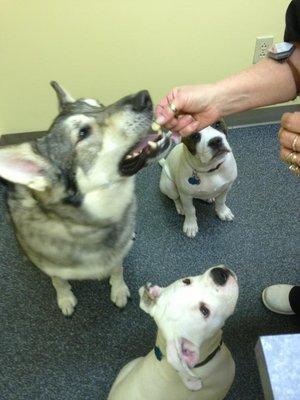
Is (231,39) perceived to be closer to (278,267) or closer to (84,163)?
(278,267)

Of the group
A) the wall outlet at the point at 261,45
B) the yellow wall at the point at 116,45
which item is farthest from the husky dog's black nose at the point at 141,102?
the wall outlet at the point at 261,45

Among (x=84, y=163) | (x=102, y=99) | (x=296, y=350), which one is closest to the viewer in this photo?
(x=296, y=350)

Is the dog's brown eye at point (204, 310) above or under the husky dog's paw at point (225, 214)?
above

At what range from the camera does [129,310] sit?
1.84 meters

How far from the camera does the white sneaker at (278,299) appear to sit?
175 cm

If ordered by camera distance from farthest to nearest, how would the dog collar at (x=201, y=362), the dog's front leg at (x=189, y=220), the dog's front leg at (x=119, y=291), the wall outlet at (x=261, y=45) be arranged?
1. the wall outlet at (x=261, y=45)
2. the dog's front leg at (x=189, y=220)
3. the dog's front leg at (x=119, y=291)
4. the dog collar at (x=201, y=362)

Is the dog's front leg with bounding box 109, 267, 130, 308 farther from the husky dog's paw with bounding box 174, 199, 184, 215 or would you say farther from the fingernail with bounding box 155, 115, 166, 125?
the fingernail with bounding box 155, 115, 166, 125

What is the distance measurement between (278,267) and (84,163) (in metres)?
1.17

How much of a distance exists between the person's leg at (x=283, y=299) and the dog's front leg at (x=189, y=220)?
1.58ft

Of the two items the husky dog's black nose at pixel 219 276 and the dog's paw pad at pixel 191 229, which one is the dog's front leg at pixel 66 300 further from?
the husky dog's black nose at pixel 219 276

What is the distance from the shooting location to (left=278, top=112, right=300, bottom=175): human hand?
42.3 inches

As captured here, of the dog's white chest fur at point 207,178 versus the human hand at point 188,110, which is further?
the dog's white chest fur at point 207,178

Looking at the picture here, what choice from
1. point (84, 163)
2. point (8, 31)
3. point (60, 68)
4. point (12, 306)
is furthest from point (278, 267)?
point (8, 31)

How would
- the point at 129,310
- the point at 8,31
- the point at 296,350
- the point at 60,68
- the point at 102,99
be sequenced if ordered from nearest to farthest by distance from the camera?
1. the point at 296,350
2. the point at 129,310
3. the point at 8,31
4. the point at 60,68
5. the point at 102,99
